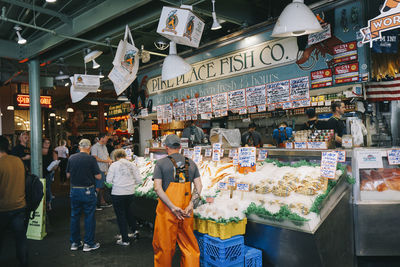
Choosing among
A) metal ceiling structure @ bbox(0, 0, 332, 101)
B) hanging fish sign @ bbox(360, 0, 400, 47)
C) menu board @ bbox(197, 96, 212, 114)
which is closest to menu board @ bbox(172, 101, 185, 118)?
menu board @ bbox(197, 96, 212, 114)

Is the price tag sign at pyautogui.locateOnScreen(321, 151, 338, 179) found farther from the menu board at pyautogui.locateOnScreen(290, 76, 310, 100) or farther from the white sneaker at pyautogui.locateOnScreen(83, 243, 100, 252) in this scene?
the white sneaker at pyautogui.locateOnScreen(83, 243, 100, 252)

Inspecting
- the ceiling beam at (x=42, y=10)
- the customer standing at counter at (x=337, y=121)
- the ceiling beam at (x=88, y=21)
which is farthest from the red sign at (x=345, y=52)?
the ceiling beam at (x=42, y=10)

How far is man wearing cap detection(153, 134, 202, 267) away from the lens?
3605mm

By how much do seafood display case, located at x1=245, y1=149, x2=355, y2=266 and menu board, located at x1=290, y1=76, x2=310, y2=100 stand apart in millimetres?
1695

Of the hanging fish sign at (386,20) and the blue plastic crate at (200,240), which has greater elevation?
the hanging fish sign at (386,20)

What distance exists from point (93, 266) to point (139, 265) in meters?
0.73

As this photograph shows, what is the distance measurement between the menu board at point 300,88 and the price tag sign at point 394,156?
1766 mm

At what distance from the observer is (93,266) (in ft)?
15.2

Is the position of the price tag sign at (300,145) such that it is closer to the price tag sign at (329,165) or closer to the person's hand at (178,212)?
the price tag sign at (329,165)

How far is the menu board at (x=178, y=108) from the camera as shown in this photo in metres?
8.11

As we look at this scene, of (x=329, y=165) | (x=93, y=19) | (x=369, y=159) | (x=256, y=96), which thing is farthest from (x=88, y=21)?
(x=369, y=159)

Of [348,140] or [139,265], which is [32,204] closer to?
[139,265]

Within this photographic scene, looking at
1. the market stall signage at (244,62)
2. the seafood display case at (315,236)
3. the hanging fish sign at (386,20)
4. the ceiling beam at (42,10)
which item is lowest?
the seafood display case at (315,236)

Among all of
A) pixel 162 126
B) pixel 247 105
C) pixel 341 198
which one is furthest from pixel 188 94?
pixel 162 126
